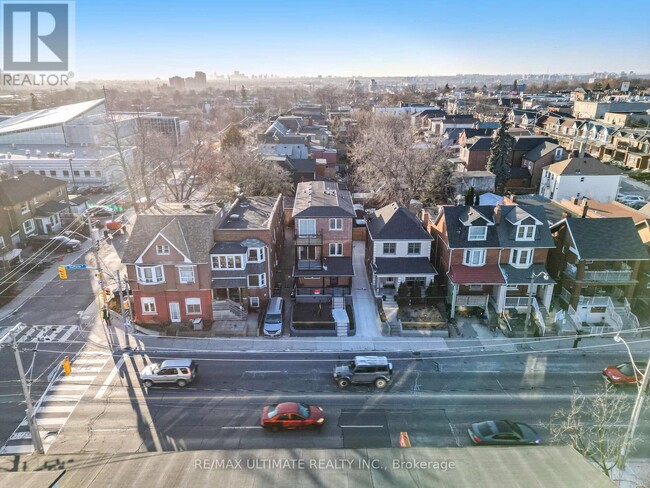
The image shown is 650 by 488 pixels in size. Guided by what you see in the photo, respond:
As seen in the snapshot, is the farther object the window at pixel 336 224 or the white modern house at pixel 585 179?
the white modern house at pixel 585 179

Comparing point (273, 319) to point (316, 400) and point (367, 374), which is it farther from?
point (367, 374)

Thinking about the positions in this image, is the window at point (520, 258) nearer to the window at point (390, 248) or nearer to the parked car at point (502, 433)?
the window at point (390, 248)

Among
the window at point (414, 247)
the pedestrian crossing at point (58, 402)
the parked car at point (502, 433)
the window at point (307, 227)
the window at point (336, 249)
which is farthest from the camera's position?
the window at point (336, 249)

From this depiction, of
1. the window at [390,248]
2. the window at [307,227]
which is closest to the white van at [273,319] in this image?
the window at [307,227]

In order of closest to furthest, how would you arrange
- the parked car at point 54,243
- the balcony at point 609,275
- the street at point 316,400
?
the street at point 316,400, the balcony at point 609,275, the parked car at point 54,243

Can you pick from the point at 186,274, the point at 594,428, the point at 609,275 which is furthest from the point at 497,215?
the point at 186,274

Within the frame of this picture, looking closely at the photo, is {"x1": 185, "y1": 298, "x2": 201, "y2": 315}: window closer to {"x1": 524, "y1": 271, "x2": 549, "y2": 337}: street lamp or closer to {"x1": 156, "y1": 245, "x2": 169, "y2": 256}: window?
{"x1": 156, "y1": 245, "x2": 169, "y2": 256}: window

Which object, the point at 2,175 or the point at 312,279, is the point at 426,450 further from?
the point at 2,175

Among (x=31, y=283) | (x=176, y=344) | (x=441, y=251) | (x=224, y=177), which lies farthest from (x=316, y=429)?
(x=224, y=177)
